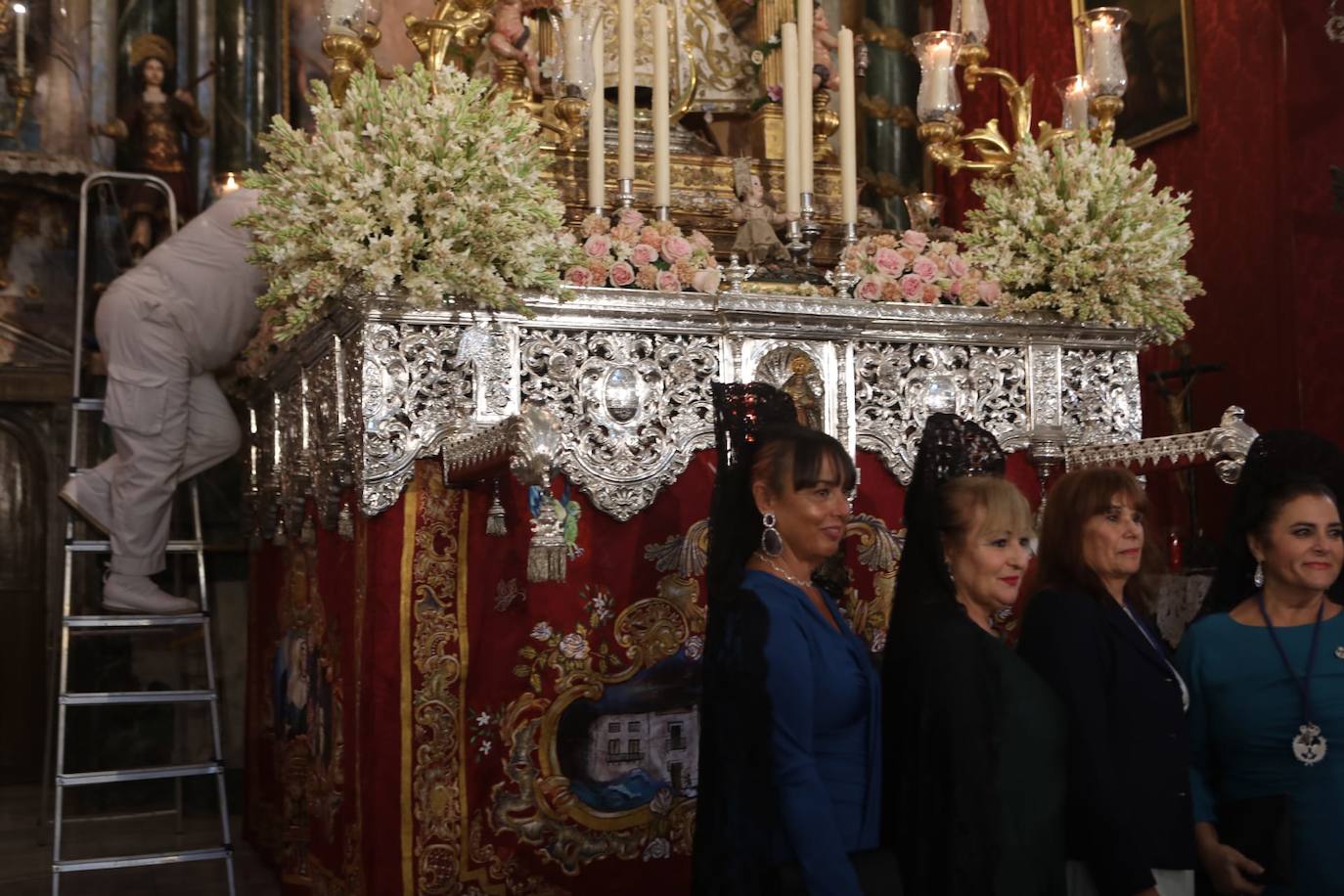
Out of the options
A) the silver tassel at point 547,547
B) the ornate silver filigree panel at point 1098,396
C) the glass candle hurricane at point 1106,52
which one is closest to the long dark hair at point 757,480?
the silver tassel at point 547,547

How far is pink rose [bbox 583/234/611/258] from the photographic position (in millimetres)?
4328

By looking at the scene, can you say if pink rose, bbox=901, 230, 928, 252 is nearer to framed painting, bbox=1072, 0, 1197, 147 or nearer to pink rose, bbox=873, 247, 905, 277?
pink rose, bbox=873, 247, 905, 277

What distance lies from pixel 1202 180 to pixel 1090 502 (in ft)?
16.9

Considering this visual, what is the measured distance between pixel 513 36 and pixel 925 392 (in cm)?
252

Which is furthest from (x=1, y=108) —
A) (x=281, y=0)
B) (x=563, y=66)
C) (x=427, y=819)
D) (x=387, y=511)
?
(x=427, y=819)

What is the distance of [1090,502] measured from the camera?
3330mm

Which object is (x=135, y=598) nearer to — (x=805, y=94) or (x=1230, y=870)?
(x=805, y=94)

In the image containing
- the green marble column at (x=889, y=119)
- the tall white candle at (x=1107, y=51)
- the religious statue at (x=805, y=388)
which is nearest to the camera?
the religious statue at (x=805, y=388)

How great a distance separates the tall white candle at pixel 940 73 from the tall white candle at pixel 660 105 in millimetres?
1104

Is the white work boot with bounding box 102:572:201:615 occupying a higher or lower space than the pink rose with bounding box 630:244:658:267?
lower

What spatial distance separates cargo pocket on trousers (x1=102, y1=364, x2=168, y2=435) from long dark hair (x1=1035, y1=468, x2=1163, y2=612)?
4016mm

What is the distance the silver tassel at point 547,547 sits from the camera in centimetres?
346

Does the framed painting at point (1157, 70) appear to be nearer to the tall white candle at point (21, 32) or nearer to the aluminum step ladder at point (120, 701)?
the aluminum step ladder at point (120, 701)

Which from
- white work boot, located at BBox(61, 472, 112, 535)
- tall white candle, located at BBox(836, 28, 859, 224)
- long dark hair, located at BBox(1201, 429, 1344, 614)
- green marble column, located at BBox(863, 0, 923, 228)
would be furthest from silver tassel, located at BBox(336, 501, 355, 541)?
green marble column, located at BBox(863, 0, 923, 228)
